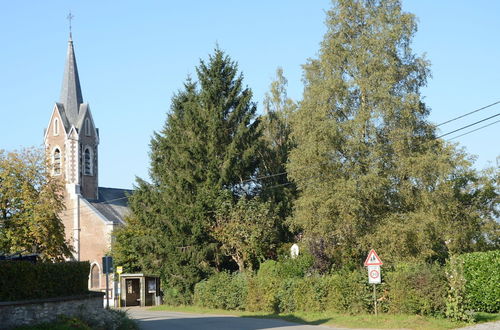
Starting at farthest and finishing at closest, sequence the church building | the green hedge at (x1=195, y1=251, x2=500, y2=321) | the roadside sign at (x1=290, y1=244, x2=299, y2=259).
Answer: the church building → the roadside sign at (x1=290, y1=244, x2=299, y2=259) → the green hedge at (x1=195, y1=251, x2=500, y2=321)

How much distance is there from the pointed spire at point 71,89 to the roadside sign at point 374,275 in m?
46.0

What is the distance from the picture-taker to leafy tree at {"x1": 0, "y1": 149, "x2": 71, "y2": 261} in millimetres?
30094

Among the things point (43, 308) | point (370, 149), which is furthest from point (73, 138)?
point (43, 308)

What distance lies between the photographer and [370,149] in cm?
3108

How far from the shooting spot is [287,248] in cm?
3903

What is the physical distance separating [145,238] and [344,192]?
14956 mm

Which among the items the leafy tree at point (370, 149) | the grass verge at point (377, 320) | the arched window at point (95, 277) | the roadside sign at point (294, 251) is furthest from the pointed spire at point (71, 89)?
the grass verge at point (377, 320)

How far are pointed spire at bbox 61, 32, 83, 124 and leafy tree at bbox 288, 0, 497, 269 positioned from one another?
36445 millimetres

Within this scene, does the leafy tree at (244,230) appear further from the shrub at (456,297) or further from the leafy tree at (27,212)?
the shrub at (456,297)

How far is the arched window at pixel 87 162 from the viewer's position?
63500mm

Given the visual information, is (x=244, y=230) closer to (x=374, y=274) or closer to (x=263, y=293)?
(x=263, y=293)

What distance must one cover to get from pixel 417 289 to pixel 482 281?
296cm

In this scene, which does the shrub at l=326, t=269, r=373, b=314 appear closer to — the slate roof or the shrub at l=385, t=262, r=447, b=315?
the shrub at l=385, t=262, r=447, b=315

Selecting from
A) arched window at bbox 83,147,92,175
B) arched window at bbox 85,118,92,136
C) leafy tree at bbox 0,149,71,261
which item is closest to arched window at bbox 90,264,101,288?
arched window at bbox 83,147,92,175
